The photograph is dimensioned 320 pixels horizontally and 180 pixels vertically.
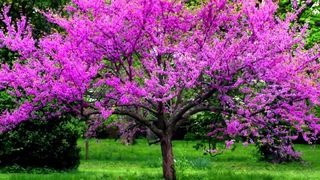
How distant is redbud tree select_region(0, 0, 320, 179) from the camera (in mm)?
Result: 9758

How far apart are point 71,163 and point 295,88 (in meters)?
10.3

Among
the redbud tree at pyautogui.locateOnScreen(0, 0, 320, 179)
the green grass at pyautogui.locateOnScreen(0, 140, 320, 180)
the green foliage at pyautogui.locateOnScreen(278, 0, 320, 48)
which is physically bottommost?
the green grass at pyautogui.locateOnScreen(0, 140, 320, 180)

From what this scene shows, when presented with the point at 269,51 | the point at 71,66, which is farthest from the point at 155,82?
the point at 269,51

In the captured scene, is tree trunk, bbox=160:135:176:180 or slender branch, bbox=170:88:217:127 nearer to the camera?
slender branch, bbox=170:88:217:127

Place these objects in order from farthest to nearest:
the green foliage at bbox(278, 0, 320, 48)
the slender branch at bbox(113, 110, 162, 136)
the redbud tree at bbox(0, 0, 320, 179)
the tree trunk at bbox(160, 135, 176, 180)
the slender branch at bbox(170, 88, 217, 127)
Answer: the green foliage at bbox(278, 0, 320, 48)
the tree trunk at bbox(160, 135, 176, 180)
the slender branch at bbox(113, 110, 162, 136)
the slender branch at bbox(170, 88, 217, 127)
the redbud tree at bbox(0, 0, 320, 179)

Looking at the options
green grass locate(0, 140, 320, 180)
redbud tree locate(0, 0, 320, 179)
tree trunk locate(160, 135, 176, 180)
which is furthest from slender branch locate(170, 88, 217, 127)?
green grass locate(0, 140, 320, 180)

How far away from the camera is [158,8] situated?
1041 cm

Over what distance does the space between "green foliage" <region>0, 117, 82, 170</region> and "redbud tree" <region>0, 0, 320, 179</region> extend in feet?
20.7

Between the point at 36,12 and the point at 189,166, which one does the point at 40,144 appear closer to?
the point at 189,166

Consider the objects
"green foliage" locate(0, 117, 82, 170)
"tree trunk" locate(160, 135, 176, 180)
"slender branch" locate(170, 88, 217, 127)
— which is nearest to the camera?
"slender branch" locate(170, 88, 217, 127)

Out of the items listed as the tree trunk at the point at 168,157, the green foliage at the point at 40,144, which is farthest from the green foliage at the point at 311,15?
the tree trunk at the point at 168,157

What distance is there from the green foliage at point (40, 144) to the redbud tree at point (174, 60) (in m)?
6.30

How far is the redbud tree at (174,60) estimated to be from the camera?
9.76 m

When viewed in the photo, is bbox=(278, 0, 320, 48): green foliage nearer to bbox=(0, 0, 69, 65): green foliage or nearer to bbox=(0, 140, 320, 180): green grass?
bbox=(0, 140, 320, 180): green grass
